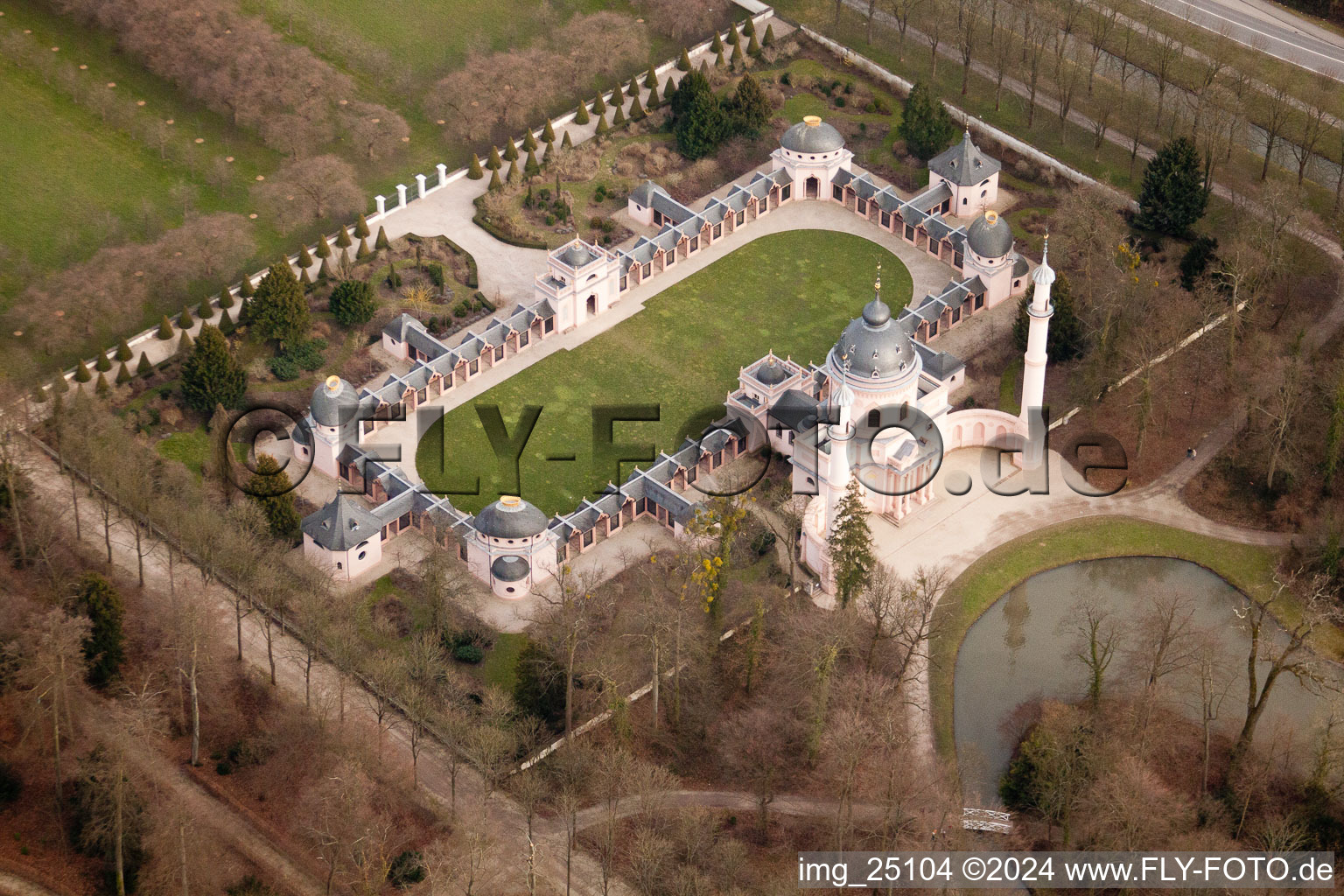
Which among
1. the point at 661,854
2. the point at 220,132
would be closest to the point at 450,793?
the point at 661,854

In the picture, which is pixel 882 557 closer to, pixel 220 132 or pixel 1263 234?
pixel 1263 234

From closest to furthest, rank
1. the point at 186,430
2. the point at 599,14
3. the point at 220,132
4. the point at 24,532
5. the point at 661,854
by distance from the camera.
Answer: the point at 661,854 → the point at 24,532 → the point at 186,430 → the point at 220,132 → the point at 599,14

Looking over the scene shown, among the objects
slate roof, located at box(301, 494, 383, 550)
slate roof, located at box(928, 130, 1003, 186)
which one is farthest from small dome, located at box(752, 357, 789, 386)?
slate roof, located at box(928, 130, 1003, 186)

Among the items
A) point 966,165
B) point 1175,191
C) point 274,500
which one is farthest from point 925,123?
point 274,500

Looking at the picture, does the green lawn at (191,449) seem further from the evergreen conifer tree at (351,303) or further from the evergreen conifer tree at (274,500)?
the evergreen conifer tree at (351,303)

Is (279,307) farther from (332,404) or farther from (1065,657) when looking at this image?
(1065,657)

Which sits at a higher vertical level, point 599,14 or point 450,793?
point 599,14

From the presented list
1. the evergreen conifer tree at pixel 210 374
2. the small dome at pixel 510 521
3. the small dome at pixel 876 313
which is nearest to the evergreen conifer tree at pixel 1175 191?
the small dome at pixel 876 313
